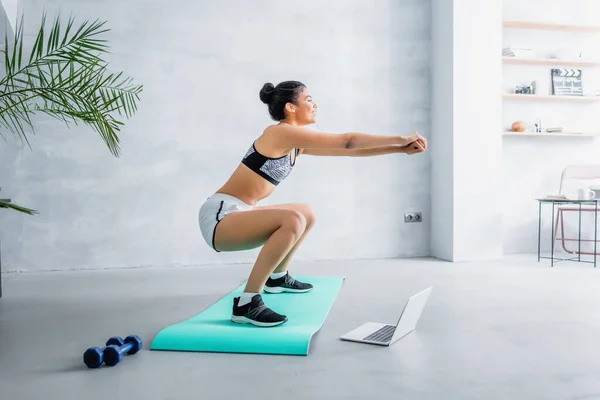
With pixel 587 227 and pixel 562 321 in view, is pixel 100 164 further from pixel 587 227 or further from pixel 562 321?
pixel 587 227

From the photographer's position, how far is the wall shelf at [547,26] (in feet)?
14.6

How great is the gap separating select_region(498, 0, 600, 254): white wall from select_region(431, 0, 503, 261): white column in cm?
49

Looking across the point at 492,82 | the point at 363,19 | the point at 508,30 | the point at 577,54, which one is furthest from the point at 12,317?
the point at 577,54

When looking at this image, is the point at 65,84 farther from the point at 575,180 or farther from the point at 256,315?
the point at 575,180

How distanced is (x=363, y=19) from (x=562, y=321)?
112 inches

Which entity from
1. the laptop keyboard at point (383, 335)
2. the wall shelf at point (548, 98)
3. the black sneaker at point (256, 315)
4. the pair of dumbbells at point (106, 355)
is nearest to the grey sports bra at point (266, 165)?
the black sneaker at point (256, 315)

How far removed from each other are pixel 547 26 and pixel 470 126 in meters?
1.27

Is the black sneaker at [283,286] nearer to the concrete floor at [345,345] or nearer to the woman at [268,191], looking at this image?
the concrete floor at [345,345]

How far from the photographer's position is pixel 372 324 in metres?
2.21

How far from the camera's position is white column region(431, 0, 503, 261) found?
4086 mm

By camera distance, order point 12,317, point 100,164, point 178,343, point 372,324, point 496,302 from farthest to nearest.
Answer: point 100,164
point 496,302
point 12,317
point 372,324
point 178,343

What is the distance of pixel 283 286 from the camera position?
2777 mm

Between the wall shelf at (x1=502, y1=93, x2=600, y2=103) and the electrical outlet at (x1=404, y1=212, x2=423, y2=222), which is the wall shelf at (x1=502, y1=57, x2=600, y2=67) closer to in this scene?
the wall shelf at (x1=502, y1=93, x2=600, y2=103)

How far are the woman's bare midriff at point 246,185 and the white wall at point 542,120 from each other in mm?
2917
